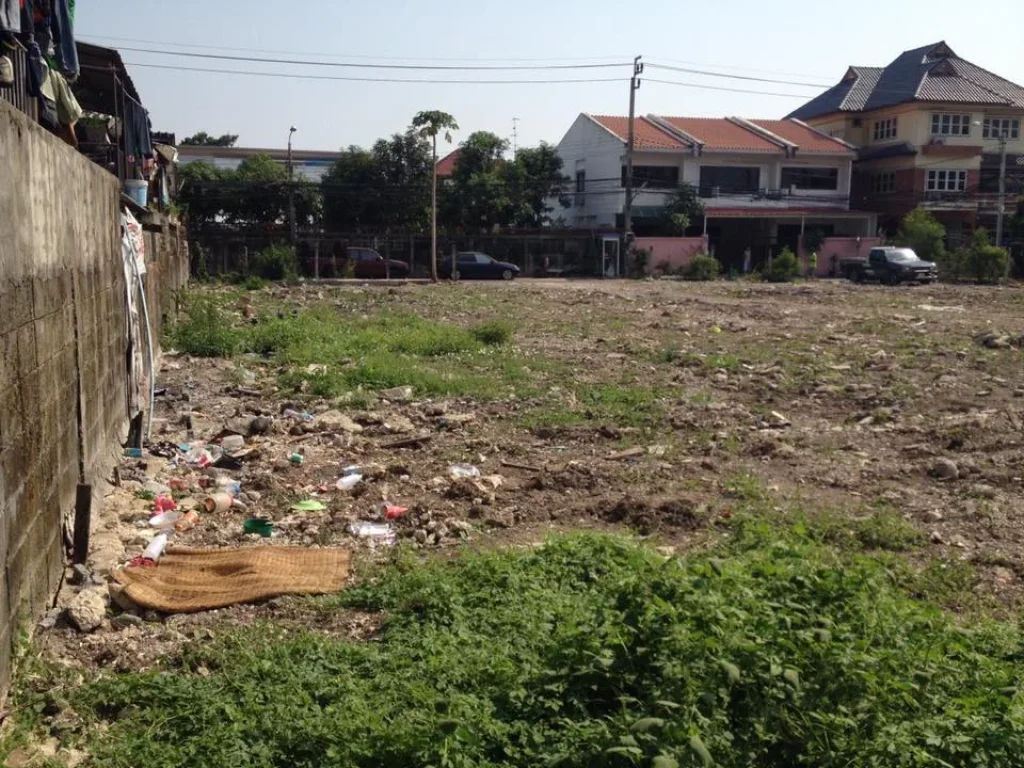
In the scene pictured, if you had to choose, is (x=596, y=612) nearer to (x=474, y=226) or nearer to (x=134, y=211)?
(x=134, y=211)

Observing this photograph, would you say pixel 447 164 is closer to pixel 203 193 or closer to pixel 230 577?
pixel 203 193

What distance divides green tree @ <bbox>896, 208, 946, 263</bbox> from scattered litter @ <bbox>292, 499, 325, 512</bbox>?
132 feet

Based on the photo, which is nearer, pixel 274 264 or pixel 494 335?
pixel 494 335

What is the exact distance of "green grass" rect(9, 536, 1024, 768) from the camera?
128 inches

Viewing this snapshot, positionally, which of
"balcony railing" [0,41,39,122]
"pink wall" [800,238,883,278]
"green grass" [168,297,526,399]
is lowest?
"green grass" [168,297,526,399]

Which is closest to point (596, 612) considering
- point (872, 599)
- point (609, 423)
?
point (872, 599)

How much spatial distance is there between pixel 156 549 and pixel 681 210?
4304 cm

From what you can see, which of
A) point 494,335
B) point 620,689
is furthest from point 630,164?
point 620,689

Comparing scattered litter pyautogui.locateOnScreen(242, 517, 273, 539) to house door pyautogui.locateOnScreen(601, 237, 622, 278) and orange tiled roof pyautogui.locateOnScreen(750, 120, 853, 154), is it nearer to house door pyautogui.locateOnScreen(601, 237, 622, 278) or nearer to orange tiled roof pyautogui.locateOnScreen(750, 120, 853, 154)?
house door pyautogui.locateOnScreen(601, 237, 622, 278)

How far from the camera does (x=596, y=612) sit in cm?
411

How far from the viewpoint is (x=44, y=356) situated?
16.7 ft

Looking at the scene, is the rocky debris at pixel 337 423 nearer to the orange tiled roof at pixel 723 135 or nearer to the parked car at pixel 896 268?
the parked car at pixel 896 268

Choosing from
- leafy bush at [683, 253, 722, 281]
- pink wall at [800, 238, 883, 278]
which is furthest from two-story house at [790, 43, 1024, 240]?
leafy bush at [683, 253, 722, 281]

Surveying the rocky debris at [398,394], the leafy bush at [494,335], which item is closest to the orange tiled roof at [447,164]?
the leafy bush at [494,335]
